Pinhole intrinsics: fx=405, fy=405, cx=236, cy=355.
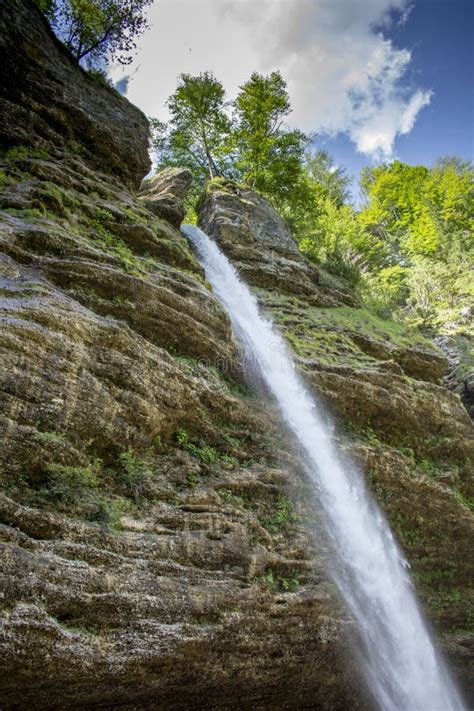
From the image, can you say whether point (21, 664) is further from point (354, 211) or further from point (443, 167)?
point (443, 167)

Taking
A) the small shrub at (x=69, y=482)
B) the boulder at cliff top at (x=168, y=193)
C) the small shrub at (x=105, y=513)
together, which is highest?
the boulder at cliff top at (x=168, y=193)

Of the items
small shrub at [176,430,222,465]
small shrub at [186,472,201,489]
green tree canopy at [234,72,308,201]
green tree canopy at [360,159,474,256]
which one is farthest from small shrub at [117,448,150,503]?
green tree canopy at [360,159,474,256]

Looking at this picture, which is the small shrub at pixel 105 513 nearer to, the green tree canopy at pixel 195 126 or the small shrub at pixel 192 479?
the small shrub at pixel 192 479

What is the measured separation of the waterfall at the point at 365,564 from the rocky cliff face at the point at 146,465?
21.8 inches

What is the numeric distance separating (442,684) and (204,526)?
7.35 metres

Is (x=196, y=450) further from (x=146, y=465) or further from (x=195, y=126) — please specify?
(x=195, y=126)

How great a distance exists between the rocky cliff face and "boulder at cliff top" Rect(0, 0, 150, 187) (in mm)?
63

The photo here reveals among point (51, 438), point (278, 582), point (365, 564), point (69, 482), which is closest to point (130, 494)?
point (69, 482)

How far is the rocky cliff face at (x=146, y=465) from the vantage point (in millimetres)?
4406

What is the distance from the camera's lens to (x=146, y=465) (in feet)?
20.5

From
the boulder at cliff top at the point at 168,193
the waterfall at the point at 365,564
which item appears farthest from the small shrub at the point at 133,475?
the boulder at cliff top at the point at 168,193

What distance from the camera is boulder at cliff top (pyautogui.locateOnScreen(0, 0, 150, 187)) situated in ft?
34.4

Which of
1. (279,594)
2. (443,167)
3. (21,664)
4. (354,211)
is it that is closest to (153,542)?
(21,664)

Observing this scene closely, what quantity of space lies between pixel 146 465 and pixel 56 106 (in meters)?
10.9
